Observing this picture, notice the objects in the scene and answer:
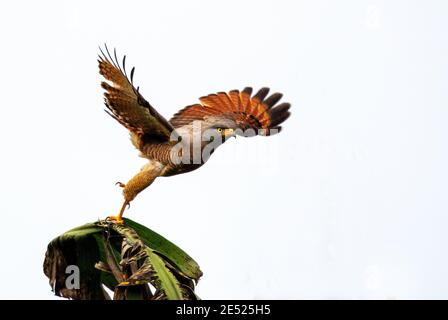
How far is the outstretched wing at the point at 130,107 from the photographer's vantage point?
926 cm

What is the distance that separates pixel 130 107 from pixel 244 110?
1.51 metres

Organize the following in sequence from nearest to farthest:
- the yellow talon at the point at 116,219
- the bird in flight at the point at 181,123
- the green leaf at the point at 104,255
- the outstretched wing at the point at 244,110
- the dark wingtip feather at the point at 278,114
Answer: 1. the green leaf at the point at 104,255
2. the yellow talon at the point at 116,219
3. the bird in flight at the point at 181,123
4. the outstretched wing at the point at 244,110
5. the dark wingtip feather at the point at 278,114

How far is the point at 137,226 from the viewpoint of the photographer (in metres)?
8.25

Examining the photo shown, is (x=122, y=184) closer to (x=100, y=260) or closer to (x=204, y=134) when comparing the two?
(x=204, y=134)

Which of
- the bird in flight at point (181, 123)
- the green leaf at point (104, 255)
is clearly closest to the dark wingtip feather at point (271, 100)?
the bird in flight at point (181, 123)

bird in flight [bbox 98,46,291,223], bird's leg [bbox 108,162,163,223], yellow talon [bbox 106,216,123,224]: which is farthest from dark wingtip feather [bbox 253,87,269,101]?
yellow talon [bbox 106,216,123,224]

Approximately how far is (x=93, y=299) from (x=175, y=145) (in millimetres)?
2327

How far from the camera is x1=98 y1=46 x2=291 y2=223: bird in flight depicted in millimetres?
9438

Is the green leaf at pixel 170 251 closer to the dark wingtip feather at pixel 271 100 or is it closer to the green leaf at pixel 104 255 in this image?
the green leaf at pixel 104 255

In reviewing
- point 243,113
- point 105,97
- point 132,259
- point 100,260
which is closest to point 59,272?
point 100,260

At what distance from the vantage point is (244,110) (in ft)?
34.9

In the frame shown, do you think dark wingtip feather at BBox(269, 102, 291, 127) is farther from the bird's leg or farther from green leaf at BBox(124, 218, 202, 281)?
green leaf at BBox(124, 218, 202, 281)

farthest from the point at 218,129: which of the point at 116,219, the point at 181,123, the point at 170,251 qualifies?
the point at 170,251
